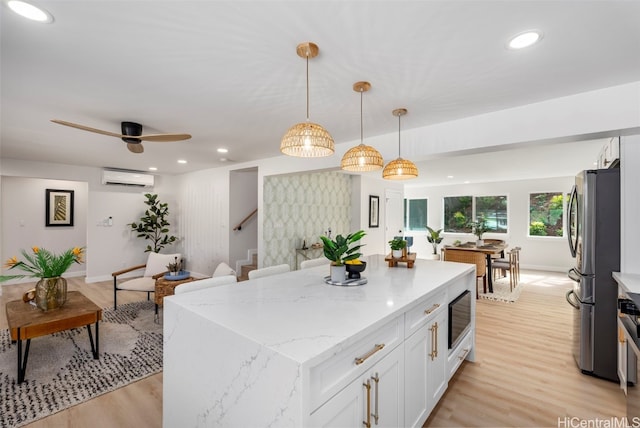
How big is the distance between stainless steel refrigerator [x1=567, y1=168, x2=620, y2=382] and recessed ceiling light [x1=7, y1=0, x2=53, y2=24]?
12.5 ft

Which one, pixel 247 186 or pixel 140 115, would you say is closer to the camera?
pixel 140 115

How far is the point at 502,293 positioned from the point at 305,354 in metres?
5.27

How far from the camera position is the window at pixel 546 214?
23.8 feet

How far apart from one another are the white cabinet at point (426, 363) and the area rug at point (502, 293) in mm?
3283

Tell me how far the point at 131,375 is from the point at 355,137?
128 inches

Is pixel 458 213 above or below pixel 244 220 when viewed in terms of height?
above

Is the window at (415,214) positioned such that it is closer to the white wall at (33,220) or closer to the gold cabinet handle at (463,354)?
the gold cabinet handle at (463,354)

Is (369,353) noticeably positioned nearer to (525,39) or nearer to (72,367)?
(525,39)

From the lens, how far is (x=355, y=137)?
3.54 meters

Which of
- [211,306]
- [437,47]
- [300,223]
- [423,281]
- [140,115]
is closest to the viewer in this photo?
[211,306]

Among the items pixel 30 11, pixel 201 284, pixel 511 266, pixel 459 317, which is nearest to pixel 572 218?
pixel 459 317

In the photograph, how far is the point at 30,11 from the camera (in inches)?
52.4

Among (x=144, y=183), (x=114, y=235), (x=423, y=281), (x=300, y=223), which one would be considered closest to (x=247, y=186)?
(x=300, y=223)

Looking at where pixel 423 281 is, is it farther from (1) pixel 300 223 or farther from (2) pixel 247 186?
(2) pixel 247 186
